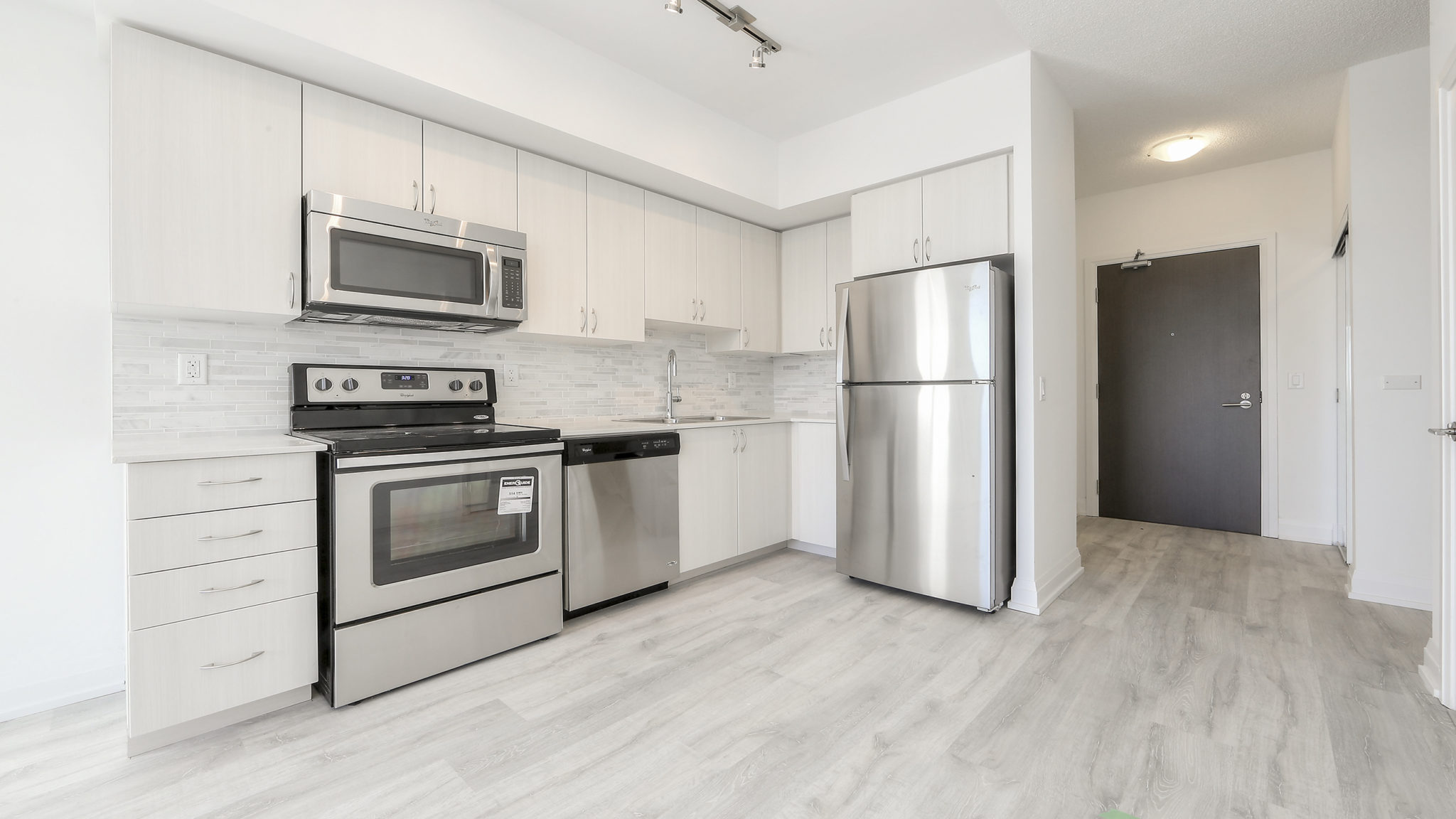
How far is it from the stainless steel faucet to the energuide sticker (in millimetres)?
1338

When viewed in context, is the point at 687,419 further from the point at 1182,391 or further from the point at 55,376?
the point at 1182,391

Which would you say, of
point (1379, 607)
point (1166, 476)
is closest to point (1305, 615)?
point (1379, 607)

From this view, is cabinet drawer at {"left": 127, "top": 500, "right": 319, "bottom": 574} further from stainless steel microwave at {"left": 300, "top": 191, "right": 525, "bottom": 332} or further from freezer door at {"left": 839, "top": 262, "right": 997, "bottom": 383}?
freezer door at {"left": 839, "top": 262, "right": 997, "bottom": 383}

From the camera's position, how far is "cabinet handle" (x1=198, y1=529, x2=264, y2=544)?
73.2 inches

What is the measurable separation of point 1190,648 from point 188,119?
13.8 ft

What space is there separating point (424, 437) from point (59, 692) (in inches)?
58.7

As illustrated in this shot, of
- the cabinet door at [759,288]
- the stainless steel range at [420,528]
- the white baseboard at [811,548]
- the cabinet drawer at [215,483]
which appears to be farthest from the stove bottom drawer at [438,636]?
the cabinet door at [759,288]

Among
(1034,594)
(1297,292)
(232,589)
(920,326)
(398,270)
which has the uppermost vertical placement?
(1297,292)

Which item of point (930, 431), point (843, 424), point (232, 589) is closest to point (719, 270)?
point (843, 424)

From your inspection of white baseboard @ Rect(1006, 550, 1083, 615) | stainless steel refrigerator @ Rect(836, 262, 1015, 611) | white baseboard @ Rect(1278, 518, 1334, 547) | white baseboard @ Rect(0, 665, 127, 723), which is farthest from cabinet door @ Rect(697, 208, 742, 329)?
white baseboard @ Rect(1278, 518, 1334, 547)

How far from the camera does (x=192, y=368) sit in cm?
227

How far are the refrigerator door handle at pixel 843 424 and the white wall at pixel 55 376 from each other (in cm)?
309

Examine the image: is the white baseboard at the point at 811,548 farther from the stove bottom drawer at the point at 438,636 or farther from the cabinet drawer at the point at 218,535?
the cabinet drawer at the point at 218,535

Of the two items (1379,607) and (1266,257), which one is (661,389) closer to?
(1379,607)
